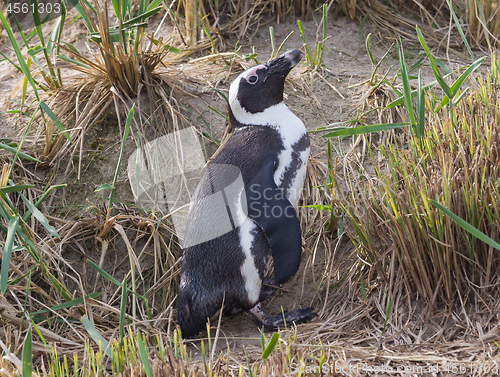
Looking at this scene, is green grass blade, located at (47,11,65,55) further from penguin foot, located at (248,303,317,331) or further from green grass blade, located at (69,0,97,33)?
penguin foot, located at (248,303,317,331)

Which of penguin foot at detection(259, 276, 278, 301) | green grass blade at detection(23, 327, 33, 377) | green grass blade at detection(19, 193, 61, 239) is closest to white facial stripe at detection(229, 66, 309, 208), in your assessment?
penguin foot at detection(259, 276, 278, 301)

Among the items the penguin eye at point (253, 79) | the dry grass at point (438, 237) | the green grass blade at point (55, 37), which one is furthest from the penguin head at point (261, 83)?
the green grass blade at point (55, 37)

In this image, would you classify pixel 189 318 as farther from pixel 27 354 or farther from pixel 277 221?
pixel 27 354

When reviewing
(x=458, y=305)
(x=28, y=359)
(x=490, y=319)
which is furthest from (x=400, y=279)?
(x=28, y=359)

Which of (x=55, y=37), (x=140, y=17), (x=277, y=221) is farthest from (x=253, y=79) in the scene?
(x=55, y=37)

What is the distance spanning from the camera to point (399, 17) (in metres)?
3.64

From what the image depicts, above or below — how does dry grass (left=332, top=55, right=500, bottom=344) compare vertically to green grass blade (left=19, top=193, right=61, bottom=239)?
below

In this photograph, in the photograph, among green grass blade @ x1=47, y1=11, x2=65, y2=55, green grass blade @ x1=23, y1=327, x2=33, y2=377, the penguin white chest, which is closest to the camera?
green grass blade @ x1=23, y1=327, x2=33, y2=377

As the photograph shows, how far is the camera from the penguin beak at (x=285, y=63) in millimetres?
2367

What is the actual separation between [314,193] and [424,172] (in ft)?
2.66

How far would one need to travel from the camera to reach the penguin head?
2.38 metres

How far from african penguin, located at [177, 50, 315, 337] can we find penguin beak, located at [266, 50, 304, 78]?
0.97 ft

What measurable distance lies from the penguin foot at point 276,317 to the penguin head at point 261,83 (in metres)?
0.88

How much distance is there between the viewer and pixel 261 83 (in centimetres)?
239
